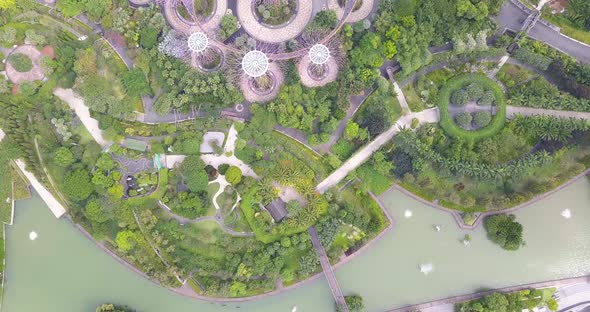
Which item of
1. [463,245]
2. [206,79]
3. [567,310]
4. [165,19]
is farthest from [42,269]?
[567,310]

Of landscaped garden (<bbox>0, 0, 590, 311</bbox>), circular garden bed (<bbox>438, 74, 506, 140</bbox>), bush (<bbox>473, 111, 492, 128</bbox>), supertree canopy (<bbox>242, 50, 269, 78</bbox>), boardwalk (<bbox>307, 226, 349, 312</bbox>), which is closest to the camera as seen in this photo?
supertree canopy (<bbox>242, 50, 269, 78</bbox>)

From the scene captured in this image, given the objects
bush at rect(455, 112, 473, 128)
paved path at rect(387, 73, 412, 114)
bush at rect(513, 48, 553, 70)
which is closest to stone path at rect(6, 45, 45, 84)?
paved path at rect(387, 73, 412, 114)

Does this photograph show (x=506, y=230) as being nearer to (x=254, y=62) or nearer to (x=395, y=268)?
(x=395, y=268)

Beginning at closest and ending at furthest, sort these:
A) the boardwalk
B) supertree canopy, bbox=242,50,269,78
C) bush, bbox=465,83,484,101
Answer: supertree canopy, bbox=242,50,269,78
bush, bbox=465,83,484,101
the boardwalk

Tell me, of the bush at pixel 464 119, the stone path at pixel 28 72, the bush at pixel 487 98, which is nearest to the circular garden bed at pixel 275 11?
the bush at pixel 464 119

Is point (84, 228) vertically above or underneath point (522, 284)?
above

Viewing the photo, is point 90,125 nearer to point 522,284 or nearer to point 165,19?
point 165,19

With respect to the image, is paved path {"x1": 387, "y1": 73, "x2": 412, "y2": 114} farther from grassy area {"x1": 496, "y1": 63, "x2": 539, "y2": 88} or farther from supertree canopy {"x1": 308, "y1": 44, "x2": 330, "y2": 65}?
grassy area {"x1": 496, "y1": 63, "x2": 539, "y2": 88}
